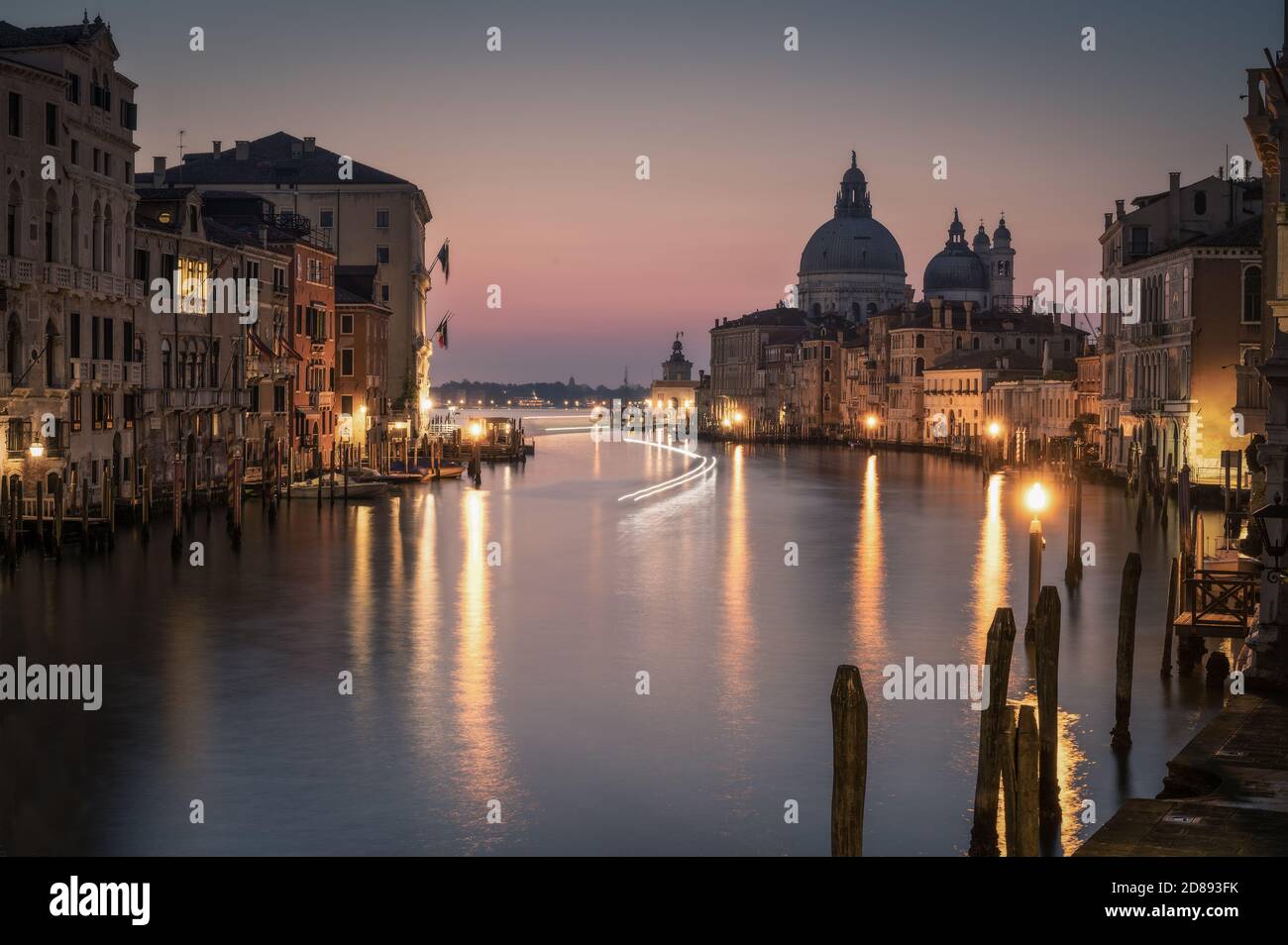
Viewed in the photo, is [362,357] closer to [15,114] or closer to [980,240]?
[15,114]

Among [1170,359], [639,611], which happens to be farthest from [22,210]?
[1170,359]

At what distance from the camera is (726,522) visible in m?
42.5

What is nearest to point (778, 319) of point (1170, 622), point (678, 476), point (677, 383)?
point (677, 383)

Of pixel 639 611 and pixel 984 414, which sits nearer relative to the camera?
pixel 639 611

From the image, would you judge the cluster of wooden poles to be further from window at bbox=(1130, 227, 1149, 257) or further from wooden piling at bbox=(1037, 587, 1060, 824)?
window at bbox=(1130, 227, 1149, 257)

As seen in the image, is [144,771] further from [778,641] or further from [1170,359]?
[1170,359]

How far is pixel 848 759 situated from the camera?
10.9m

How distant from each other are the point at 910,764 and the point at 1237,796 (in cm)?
388

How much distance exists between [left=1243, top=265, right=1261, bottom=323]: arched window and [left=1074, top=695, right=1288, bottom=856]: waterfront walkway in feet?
111

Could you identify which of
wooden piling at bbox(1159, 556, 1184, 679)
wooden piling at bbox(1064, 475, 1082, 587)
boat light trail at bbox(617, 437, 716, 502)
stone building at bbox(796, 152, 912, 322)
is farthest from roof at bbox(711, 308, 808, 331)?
wooden piling at bbox(1159, 556, 1184, 679)

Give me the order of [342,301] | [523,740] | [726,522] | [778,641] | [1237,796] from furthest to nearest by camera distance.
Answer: [342,301] < [726,522] < [778,641] < [523,740] < [1237,796]

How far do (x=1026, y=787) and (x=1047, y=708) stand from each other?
2.44m

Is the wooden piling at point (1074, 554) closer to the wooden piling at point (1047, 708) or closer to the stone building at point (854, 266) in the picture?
the wooden piling at point (1047, 708)

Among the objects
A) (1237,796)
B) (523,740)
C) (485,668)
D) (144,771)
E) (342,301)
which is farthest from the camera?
(342,301)
